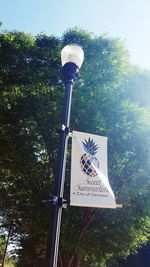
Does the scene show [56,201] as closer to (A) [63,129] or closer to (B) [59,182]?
(B) [59,182]

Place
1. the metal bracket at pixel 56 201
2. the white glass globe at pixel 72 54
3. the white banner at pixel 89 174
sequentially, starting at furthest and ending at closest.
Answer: the white glass globe at pixel 72 54, the white banner at pixel 89 174, the metal bracket at pixel 56 201

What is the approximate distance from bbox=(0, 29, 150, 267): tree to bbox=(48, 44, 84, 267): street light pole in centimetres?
1030

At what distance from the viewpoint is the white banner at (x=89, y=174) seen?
15.9 ft

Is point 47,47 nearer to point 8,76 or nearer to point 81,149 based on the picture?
point 8,76

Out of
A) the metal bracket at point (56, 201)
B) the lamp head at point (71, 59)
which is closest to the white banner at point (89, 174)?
the metal bracket at point (56, 201)

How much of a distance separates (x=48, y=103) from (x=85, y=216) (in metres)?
5.56

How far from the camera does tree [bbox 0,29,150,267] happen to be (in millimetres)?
16266

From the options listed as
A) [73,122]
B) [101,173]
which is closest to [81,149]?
[101,173]

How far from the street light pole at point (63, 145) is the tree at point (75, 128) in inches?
405

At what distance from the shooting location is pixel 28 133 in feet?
53.0

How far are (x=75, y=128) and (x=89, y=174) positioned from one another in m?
11.1

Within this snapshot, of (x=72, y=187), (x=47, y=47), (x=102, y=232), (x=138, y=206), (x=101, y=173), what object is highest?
(x=47, y=47)

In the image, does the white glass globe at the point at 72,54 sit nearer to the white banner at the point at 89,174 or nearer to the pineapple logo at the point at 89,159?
the white banner at the point at 89,174

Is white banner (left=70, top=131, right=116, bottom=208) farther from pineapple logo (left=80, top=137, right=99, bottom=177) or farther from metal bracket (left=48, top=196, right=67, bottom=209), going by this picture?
metal bracket (left=48, top=196, right=67, bottom=209)
